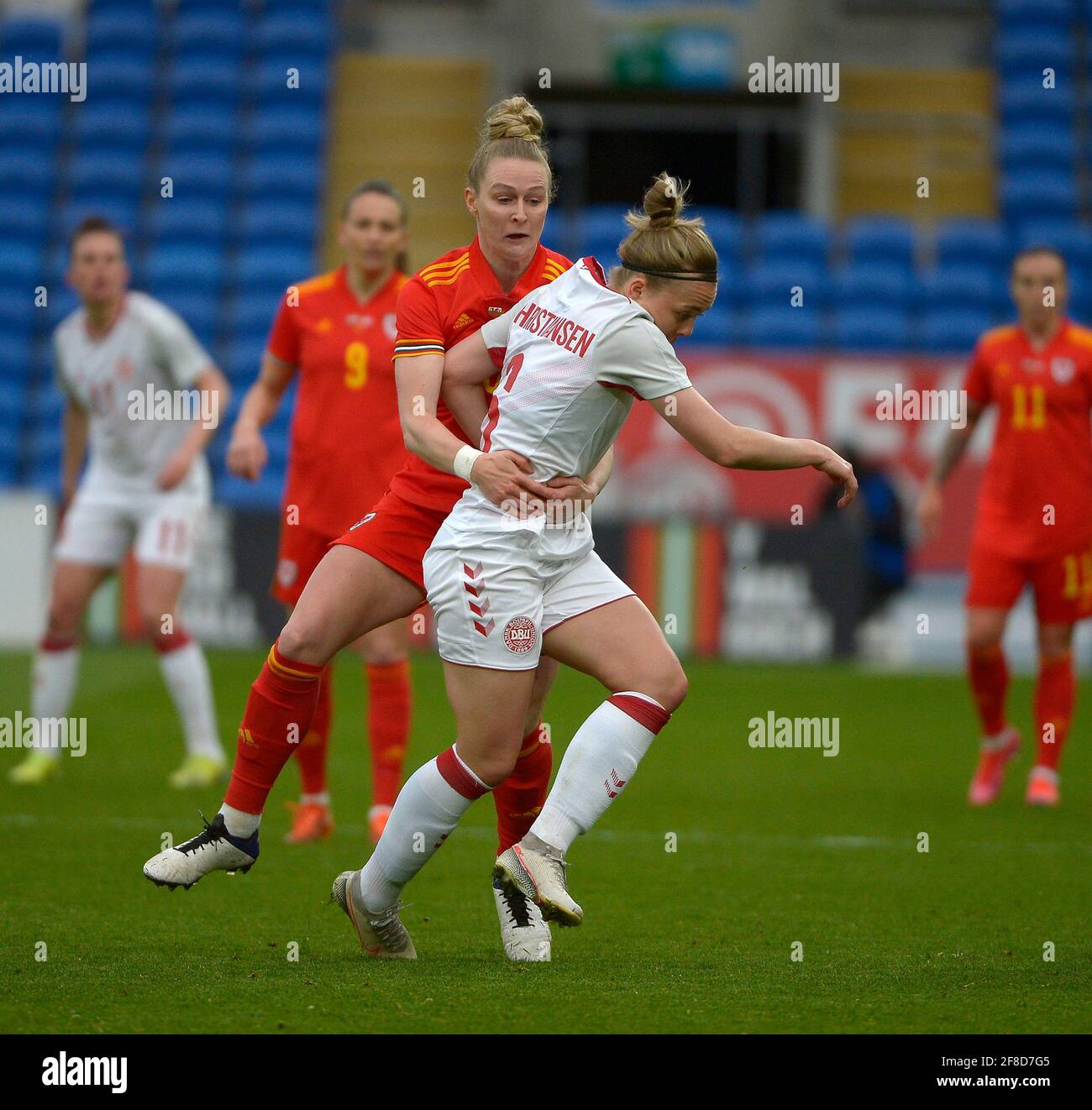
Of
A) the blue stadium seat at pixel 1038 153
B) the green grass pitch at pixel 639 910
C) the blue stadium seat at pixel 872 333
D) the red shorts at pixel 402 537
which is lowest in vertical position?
the green grass pitch at pixel 639 910

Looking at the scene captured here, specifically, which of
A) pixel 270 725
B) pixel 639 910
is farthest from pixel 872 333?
pixel 270 725

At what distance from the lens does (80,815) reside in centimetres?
707

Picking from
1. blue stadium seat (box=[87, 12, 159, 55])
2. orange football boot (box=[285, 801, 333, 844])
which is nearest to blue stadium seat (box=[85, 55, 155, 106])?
blue stadium seat (box=[87, 12, 159, 55])

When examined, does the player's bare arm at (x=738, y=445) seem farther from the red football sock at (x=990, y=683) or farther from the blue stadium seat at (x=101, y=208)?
the blue stadium seat at (x=101, y=208)

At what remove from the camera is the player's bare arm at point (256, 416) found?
21.5ft

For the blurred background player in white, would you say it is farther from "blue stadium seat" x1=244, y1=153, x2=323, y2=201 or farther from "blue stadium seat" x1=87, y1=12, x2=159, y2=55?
"blue stadium seat" x1=87, y1=12, x2=159, y2=55

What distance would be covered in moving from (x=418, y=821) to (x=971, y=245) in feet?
46.7

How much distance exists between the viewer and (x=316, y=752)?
6633mm

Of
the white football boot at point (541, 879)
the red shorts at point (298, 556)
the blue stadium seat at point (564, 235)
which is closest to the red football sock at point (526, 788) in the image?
the white football boot at point (541, 879)

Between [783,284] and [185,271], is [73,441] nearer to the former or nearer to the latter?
[185,271]

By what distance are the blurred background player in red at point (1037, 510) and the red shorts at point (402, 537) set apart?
382 centimetres

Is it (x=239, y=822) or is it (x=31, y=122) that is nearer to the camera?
(x=239, y=822)

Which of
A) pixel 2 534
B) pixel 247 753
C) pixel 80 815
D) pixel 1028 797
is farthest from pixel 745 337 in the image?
pixel 247 753
